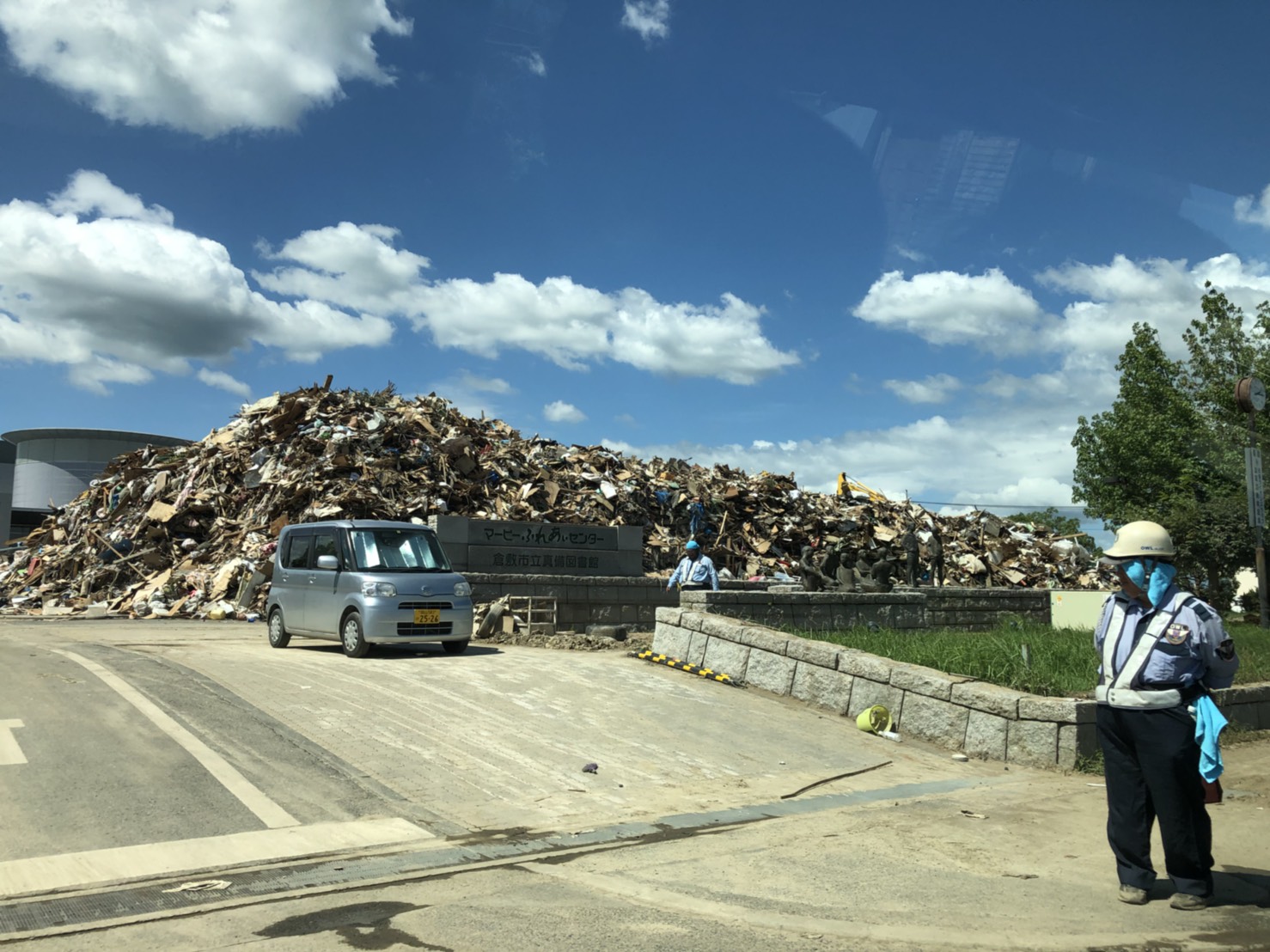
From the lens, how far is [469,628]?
13.6 m

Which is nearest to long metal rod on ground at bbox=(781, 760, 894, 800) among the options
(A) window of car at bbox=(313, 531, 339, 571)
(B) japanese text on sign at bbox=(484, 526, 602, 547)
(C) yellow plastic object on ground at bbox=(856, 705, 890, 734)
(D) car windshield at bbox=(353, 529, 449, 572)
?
(C) yellow plastic object on ground at bbox=(856, 705, 890, 734)

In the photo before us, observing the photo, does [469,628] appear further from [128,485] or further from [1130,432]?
[1130,432]

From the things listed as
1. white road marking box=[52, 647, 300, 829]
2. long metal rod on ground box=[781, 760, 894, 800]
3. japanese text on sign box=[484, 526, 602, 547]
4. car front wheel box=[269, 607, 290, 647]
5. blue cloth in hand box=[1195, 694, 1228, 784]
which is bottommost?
long metal rod on ground box=[781, 760, 894, 800]

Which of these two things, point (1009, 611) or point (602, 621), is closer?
point (602, 621)

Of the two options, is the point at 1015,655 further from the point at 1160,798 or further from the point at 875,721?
the point at 1160,798

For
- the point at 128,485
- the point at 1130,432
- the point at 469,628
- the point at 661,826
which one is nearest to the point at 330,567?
the point at 469,628

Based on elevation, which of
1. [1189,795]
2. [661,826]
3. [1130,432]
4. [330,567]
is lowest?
[661,826]

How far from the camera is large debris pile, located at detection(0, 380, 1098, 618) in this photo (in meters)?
23.1

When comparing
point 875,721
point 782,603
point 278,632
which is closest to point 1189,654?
point 875,721

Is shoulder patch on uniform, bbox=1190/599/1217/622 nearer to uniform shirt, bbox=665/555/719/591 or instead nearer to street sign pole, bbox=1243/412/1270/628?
uniform shirt, bbox=665/555/719/591

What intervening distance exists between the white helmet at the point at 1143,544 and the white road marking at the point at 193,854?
432cm

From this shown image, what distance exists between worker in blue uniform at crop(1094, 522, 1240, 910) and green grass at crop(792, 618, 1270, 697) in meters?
4.46

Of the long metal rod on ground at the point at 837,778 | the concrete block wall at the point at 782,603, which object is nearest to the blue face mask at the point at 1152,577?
the long metal rod on ground at the point at 837,778

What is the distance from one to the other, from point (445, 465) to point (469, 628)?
40.8ft
